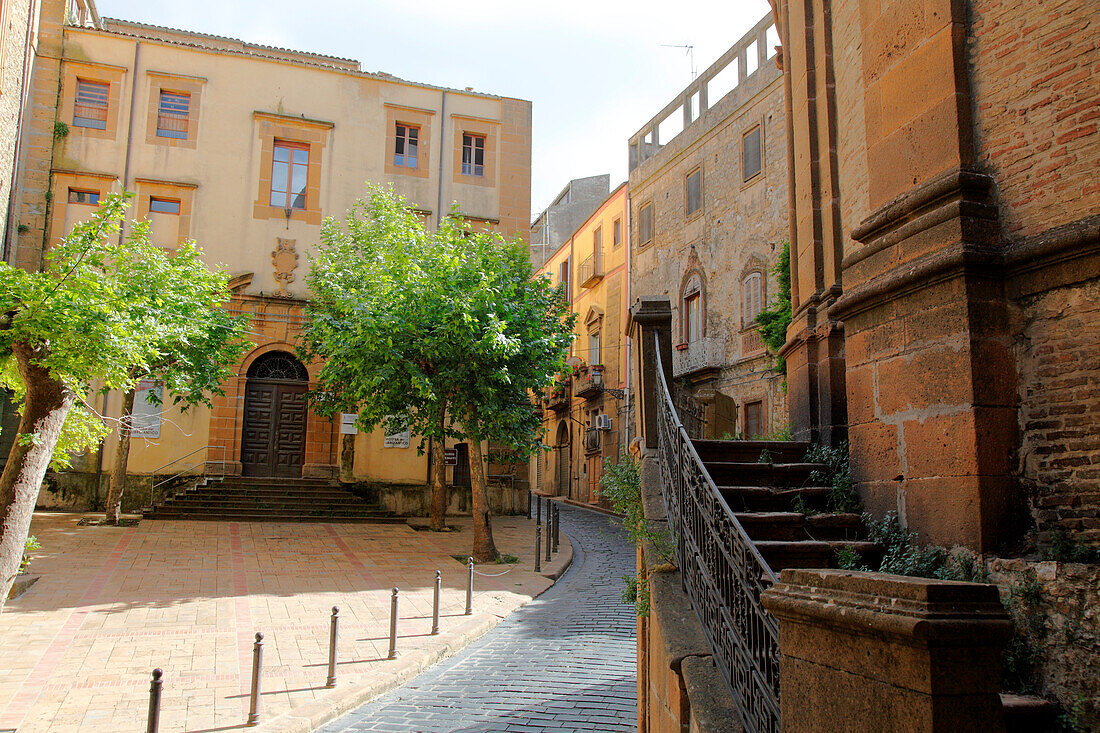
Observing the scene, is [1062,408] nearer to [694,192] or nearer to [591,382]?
[694,192]

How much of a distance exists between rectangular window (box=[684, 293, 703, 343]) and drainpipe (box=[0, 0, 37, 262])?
18404 millimetres

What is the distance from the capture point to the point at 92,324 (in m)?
7.78

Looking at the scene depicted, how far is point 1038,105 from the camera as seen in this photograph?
4957 millimetres

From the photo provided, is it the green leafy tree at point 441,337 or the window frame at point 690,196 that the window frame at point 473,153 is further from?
the green leafy tree at point 441,337

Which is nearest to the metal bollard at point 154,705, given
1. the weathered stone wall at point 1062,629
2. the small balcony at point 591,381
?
the weathered stone wall at point 1062,629

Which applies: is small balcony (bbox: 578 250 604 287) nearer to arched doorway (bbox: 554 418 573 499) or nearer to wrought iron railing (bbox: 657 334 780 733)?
arched doorway (bbox: 554 418 573 499)

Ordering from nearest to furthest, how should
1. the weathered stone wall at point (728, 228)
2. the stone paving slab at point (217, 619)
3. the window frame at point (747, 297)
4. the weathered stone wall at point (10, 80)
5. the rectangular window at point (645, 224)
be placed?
the stone paving slab at point (217, 619), the weathered stone wall at point (10, 80), the weathered stone wall at point (728, 228), the window frame at point (747, 297), the rectangular window at point (645, 224)

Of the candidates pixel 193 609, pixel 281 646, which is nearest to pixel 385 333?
pixel 193 609

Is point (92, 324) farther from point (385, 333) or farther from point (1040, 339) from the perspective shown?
point (1040, 339)

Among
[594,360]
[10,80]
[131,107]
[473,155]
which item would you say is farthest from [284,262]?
[594,360]

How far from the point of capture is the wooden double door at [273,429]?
22.2 meters

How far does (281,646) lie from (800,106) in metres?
A: 8.11

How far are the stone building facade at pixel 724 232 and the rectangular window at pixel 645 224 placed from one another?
0.14 ft

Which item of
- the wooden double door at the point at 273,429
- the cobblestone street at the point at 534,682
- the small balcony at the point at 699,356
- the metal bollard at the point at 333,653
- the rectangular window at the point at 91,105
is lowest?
the cobblestone street at the point at 534,682
